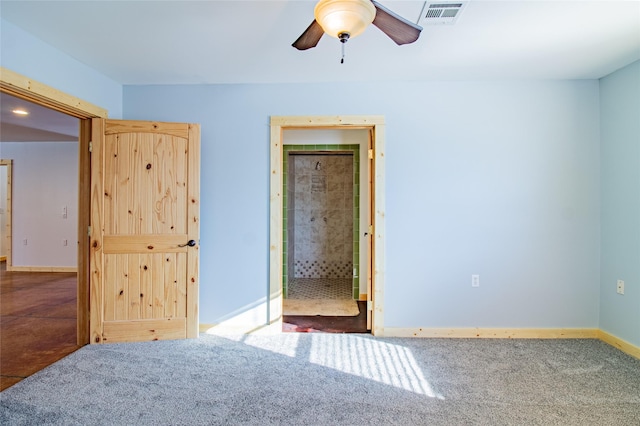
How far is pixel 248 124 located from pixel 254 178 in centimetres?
52

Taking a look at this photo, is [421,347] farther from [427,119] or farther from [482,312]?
[427,119]

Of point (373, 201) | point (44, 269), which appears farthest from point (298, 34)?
point (44, 269)

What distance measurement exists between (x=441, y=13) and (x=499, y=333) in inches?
107

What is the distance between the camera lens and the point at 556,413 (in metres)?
1.96

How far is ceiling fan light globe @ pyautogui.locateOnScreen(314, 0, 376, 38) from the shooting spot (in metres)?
1.41

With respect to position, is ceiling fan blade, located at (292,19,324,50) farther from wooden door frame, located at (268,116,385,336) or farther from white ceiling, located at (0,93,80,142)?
white ceiling, located at (0,93,80,142)

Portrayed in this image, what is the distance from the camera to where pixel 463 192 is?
3.12 meters

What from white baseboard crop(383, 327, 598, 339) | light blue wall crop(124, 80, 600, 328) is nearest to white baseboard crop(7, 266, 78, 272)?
light blue wall crop(124, 80, 600, 328)

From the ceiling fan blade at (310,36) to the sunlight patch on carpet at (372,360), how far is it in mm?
2154

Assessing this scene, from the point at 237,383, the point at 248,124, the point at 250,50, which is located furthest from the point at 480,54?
the point at 237,383

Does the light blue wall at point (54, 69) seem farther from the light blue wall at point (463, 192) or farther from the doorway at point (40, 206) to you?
the doorway at point (40, 206)

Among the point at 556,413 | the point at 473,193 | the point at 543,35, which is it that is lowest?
the point at 556,413

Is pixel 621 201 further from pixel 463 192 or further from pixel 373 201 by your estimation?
pixel 373 201

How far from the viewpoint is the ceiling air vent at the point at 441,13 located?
1.95 meters
